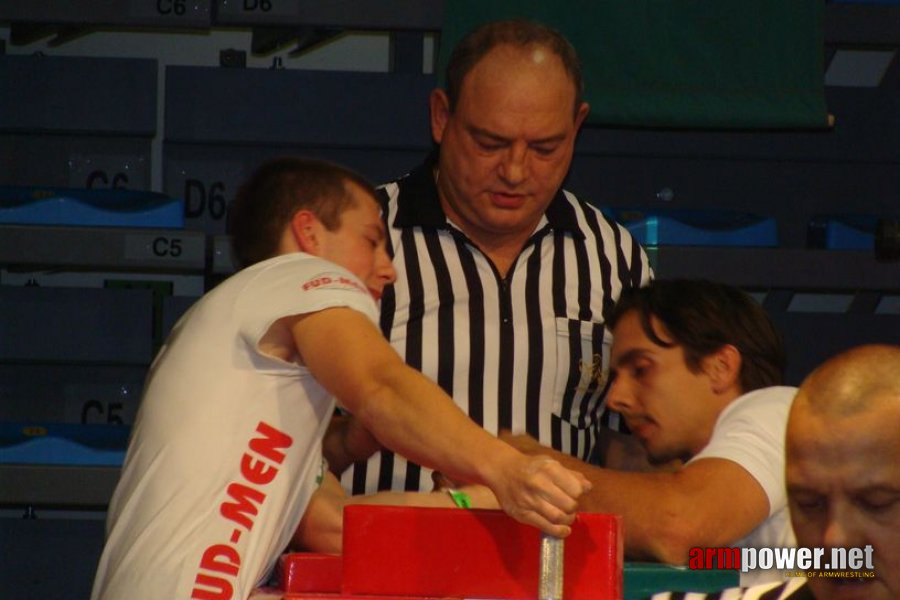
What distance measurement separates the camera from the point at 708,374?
8.43 ft

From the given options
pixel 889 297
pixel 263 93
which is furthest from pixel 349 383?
pixel 889 297

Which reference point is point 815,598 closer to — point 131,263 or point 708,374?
point 708,374

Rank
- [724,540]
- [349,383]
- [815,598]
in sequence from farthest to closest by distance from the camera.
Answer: [724,540] < [349,383] < [815,598]

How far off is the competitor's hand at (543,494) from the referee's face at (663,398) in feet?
3.32

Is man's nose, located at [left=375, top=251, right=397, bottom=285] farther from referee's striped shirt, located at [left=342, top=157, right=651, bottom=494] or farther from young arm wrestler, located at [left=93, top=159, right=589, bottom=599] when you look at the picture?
referee's striped shirt, located at [left=342, top=157, right=651, bottom=494]

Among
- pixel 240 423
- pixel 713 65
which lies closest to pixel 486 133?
pixel 240 423

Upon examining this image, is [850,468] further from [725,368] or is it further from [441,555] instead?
[725,368]

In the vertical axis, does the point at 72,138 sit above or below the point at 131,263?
above

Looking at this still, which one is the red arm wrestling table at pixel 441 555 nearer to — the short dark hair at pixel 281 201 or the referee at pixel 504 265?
the short dark hair at pixel 281 201

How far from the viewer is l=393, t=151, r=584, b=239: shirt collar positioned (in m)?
3.07

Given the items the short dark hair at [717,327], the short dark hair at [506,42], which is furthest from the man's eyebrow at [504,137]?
the short dark hair at [717,327]

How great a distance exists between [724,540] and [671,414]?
430 mm

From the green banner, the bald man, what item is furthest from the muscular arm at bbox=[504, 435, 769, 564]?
the green banner

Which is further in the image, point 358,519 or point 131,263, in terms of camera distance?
point 131,263
